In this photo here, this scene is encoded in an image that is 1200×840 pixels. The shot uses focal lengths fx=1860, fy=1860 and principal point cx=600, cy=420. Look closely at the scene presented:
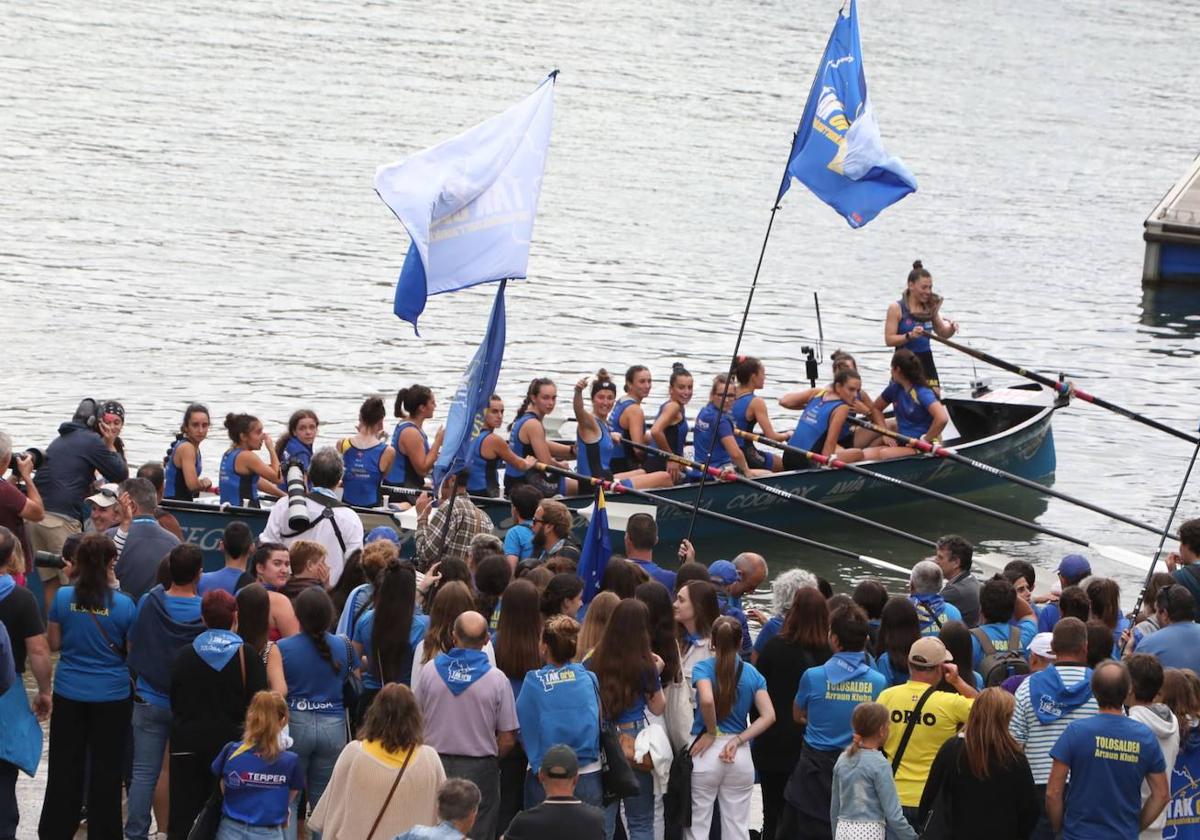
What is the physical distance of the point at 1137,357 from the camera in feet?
101

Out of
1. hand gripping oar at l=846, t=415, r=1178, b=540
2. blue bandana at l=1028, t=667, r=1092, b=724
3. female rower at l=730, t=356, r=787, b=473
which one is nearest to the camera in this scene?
blue bandana at l=1028, t=667, r=1092, b=724

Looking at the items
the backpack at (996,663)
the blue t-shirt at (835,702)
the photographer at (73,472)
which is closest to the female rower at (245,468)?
the photographer at (73,472)

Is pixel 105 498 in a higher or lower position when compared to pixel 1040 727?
higher

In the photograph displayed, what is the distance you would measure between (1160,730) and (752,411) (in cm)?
981

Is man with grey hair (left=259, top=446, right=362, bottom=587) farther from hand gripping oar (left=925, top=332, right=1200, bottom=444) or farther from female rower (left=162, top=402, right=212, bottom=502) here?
hand gripping oar (left=925, top=332, right=1200, bottom=444)

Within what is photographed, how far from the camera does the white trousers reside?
9.44 meters

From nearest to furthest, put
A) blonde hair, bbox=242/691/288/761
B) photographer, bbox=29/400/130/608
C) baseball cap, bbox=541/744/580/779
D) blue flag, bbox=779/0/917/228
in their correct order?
baseball cap, bbox=541/744/580/779, blonde hair, bbox=242/691/288/761, photographer, bbox=29/400/130/608, blue flag, bbox=779/0/917/228

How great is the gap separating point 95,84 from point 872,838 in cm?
3995

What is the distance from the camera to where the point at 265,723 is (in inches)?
334

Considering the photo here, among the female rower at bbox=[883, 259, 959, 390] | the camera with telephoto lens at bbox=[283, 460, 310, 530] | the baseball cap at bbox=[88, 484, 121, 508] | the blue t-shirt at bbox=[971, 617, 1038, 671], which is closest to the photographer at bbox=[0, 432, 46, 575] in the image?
the baseball cap at bbox=[88, 484, 121, 508]

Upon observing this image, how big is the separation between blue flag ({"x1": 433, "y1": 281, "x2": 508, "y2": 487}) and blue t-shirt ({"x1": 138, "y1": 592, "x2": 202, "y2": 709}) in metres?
3.04

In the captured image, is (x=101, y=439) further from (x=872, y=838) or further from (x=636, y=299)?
(x=636, y=299)

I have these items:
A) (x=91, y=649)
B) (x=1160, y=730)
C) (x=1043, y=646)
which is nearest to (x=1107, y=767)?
(x=1160, y=730)

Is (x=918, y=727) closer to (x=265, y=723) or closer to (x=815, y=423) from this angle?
(x=265, y=723)
